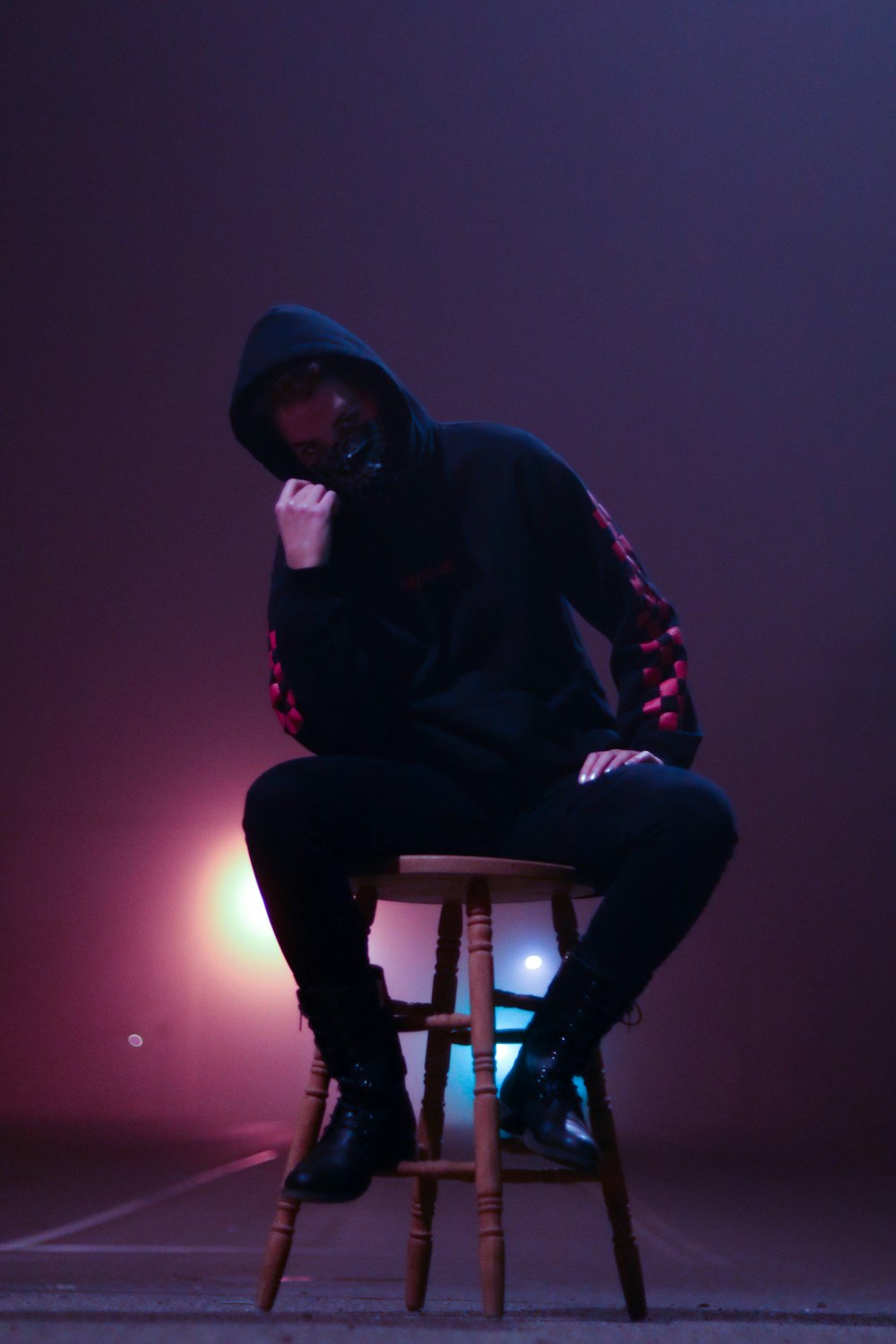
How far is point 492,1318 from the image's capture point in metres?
1.02

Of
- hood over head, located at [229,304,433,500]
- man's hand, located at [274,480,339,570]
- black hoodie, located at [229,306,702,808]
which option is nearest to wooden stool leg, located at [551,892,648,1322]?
black hoodie, located at [229,306,702,808]

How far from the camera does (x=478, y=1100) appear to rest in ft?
3.73

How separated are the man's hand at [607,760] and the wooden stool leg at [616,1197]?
30 cm

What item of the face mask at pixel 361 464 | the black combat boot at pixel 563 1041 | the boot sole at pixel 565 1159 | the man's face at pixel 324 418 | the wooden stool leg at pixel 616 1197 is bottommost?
the wooden stool leg at pixel 616 1197

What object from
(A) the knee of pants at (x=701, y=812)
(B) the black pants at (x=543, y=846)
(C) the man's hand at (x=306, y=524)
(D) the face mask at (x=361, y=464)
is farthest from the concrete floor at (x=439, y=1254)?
(D) the face mask at (x=361, y=464)

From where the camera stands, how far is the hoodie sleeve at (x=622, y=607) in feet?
4.26

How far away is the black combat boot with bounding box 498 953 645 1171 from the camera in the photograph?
1.04m

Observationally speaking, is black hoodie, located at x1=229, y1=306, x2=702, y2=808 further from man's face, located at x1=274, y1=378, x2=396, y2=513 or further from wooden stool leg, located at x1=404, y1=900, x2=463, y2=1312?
wooden stool leg, located at x1=404, y1=900, x2=463, y2=1312

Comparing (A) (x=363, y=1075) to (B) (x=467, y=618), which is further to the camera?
(B) (x=467, y=618)

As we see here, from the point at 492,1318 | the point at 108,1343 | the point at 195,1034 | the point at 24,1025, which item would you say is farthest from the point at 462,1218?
the point at 24,1025

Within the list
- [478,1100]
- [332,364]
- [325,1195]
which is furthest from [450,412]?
[325,1195]

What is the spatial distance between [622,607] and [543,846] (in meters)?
0.34

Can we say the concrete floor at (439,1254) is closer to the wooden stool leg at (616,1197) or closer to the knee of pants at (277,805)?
the wooden stool leg at (616,1197)

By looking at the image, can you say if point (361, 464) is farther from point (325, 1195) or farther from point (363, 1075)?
point (325, 1195)
